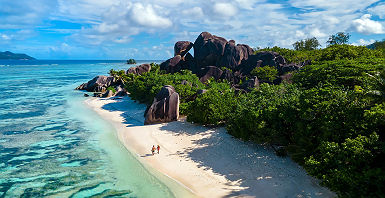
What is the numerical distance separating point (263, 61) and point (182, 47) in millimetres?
26156

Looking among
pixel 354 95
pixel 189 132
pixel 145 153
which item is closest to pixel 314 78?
pixel 354 95

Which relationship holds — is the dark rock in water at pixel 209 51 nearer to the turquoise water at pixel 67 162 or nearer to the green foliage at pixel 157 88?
the green foliage at pixel 157 88

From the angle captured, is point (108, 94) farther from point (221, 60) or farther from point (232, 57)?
point (232, 57)

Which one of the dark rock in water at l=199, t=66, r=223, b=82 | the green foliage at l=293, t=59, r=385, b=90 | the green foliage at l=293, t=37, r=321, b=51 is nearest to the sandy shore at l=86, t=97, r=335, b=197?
the green foliage at l=293, t=59, r=385, b=90

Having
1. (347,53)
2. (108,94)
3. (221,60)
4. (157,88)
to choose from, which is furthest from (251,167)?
(221,60)

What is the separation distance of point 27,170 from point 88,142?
6.30 meters

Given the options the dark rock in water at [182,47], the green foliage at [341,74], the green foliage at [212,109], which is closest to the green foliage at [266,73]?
the green foliage at [341,74]

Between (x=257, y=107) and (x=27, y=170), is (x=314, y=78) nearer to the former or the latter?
(x=257, y=107)

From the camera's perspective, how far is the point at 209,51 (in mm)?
62344

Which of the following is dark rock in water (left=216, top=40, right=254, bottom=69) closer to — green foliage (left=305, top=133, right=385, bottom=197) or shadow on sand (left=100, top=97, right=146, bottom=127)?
shadow on sand (left=100, top=97, right=146, bottom=127)

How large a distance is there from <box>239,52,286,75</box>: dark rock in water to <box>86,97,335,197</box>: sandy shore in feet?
99.3

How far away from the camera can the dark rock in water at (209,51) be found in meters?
61.7

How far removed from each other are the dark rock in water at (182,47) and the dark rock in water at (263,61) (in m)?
21.6

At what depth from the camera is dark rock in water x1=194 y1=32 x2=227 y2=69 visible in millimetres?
61688
